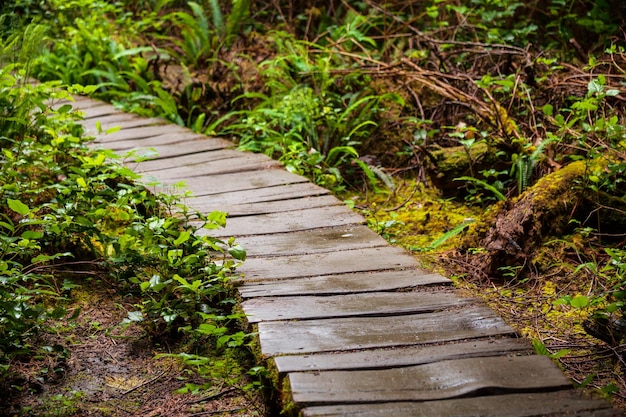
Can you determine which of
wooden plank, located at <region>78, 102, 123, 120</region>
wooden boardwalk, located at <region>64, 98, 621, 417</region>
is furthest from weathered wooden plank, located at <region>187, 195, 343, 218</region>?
wooden plank, located at <region>78, 102, 123, 120</region>

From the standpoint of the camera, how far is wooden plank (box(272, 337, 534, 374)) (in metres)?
2.51

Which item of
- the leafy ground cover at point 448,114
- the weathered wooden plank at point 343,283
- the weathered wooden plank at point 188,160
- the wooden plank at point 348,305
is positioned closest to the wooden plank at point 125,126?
the leafy ground cover at point 448,114

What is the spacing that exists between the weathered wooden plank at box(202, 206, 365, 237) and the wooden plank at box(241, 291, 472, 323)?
0.85 meters

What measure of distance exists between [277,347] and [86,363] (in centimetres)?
94

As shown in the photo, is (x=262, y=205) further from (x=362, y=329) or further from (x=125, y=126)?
(x=125, y=126)

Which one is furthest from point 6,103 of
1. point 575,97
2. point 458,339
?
point 575,97

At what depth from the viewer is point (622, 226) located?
395 cm

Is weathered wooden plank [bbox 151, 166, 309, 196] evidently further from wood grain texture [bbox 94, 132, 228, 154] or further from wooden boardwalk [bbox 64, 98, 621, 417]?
wood grain texture [bbox 94, 132, 228, 154]

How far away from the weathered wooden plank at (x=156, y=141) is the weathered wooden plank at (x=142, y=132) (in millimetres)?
68

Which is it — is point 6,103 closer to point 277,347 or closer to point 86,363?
point 86,363

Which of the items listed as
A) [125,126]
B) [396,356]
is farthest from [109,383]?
[125,126]

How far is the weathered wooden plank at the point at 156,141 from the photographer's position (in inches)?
207

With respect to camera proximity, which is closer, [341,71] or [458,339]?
[458,339]

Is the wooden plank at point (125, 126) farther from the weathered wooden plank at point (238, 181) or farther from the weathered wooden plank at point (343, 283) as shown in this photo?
the weathered wooden plank at point (343, 283)
